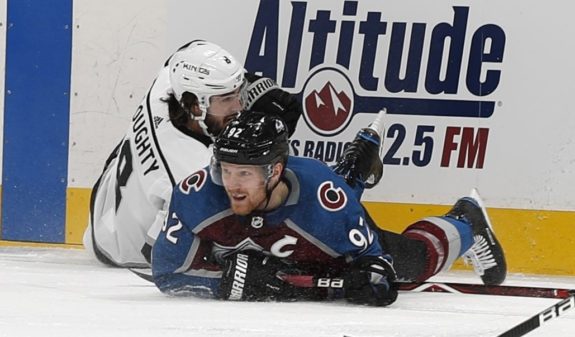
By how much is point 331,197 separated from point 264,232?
19 centimetres

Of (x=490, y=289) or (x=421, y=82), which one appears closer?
(x=490, y=289)

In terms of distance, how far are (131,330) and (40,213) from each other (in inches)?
93.5

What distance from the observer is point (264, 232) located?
3.38 meters

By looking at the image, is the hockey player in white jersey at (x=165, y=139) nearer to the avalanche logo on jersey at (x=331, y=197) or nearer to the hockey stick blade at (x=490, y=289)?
the avalanche logo on jersey at (x=331, y=197)

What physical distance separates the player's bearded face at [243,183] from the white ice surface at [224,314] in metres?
0.26

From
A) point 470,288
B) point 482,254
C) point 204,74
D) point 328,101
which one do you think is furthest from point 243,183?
point 328,101

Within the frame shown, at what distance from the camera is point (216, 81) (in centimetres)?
412

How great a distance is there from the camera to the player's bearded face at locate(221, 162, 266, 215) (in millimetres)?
3268

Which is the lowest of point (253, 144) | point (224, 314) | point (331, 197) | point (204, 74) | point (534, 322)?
point (224, 314)

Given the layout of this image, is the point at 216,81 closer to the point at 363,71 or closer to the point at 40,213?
the point at 363,71

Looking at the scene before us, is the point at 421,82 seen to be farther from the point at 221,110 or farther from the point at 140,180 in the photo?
the point at 140,180

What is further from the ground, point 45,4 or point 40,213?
point 45,4

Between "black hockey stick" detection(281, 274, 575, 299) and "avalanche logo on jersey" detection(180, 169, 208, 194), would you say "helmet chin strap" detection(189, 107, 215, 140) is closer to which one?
"avalanche logo on jersey" detection(180, 169, 208, 194)

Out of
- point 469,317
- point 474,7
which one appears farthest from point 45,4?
point 469,317
